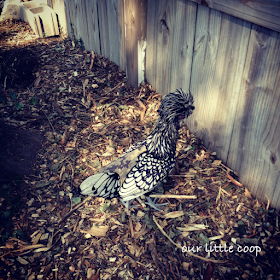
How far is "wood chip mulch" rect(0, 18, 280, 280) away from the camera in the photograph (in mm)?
2531

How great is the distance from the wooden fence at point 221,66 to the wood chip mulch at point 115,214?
320 millimetres

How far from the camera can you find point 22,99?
172 inches

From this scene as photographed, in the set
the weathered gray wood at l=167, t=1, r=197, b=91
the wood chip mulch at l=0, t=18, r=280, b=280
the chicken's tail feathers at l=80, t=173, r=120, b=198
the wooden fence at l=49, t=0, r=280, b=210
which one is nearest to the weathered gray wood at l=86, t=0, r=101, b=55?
the wooden fence at l=49, t=0, r=280, b=210

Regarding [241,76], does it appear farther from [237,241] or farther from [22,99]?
[22,99]

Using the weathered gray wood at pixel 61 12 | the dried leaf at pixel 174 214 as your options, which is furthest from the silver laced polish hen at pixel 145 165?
the weathered gray wood at pixel 61 12

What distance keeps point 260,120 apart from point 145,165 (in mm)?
1243

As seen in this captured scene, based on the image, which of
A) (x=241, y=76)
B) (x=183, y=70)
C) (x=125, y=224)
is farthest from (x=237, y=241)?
(x=183, y=70)

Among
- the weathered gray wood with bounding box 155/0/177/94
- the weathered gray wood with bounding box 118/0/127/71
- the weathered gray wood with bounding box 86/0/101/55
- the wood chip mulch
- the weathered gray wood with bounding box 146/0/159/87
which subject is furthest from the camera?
the weathered gray wood with bounding box 86/0/101/55

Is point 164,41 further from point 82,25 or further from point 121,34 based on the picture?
point 82,25

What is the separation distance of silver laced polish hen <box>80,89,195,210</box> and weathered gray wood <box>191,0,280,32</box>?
86 cm

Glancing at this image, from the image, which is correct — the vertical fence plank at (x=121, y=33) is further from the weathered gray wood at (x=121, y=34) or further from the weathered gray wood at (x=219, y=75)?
the weathered gray wood at (x=219, y=75)

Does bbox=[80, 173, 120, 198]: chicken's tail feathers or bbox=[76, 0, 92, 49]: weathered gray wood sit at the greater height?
bbox=[76, 0, 92, 49]: weathered gray wood

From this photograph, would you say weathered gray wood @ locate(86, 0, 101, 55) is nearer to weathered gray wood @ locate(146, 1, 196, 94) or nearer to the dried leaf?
weathered gray wood @ locate(146, 1, 196, 94)

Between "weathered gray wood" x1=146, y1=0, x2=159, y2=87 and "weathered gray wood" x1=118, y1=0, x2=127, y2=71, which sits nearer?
"weathered gray wood" x1=146, y1=0, x2=159, y2=87
